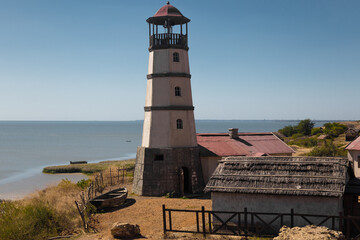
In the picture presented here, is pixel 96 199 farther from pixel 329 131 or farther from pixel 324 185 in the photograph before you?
pixel 329 131

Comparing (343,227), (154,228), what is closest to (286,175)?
(343,227)

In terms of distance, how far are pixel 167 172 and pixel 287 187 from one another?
467 inches

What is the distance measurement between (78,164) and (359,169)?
139 feet

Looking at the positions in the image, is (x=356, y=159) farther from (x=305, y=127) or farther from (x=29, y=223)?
(x=305, y=127)

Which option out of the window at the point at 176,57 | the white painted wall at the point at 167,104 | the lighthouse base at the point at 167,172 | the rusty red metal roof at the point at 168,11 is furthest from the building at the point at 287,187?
the rusty red metal roof at the point at 168,11

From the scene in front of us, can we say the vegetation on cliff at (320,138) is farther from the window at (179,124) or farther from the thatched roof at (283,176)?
the thatched roof at (283,176)

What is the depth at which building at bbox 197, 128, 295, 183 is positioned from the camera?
2802 cm

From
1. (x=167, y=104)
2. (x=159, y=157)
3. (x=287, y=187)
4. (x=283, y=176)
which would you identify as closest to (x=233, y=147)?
(x=159, y=157)

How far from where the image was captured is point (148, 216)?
69.9 ft

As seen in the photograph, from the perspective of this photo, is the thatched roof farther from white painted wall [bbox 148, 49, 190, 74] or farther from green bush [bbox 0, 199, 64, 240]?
white painted wall [bbox 148, 49, 190, 74]

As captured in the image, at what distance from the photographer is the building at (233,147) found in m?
28.0

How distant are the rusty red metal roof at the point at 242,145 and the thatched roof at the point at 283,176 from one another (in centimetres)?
992

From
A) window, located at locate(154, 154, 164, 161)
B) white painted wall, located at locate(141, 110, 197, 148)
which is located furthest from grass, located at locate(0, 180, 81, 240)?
white painted wall, located at locate(141, 110, 197, 148)

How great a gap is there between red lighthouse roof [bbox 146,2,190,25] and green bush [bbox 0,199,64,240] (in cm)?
1554
